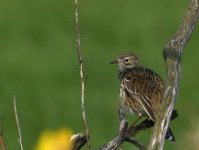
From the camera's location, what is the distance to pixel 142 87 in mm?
8859

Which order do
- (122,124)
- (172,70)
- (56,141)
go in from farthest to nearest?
(122,124) < (56,141) < (172,70)

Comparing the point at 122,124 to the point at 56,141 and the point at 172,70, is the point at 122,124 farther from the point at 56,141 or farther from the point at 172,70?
the point at 172,70

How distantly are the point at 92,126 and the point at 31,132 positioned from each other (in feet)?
2.71

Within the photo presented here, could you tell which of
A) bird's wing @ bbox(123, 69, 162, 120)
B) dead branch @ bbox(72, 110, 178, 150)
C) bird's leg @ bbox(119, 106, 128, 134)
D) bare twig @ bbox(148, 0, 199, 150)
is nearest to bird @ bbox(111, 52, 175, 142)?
bird's wing @ bbox(123, 69, 162, 120)

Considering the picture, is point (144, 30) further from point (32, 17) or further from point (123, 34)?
point (32, 17)

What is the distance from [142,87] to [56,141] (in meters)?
4.57

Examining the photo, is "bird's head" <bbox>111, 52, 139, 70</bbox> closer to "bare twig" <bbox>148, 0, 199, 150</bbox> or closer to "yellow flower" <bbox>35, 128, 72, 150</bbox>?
"yellow flower" <bbox>35, 128, 72, 150</bbox>

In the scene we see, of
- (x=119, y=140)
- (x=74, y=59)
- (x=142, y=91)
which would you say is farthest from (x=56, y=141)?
(x=74, y=59)

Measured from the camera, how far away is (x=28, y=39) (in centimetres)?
1759

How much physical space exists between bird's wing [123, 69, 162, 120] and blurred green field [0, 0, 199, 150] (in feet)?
9.76

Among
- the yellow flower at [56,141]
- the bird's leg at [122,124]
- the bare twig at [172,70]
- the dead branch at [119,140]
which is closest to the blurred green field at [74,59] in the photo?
the bird's leg at [122,124]

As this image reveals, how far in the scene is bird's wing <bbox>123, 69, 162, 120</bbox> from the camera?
8.29 m

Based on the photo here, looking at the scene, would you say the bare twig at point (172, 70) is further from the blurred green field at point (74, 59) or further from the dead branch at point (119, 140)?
the blurred green field at point (74, 59)

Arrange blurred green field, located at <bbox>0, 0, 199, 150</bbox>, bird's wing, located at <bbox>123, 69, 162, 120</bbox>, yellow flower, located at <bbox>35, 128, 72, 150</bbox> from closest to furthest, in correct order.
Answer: yellow flower, located at <bbox>35, 128, 72, 150</bbox>, bird's wing, located at <bbox>123, 69, 162, 120</bbox>, blurred green field, located at <bbox>0, 0, 199, 150</bbox>
